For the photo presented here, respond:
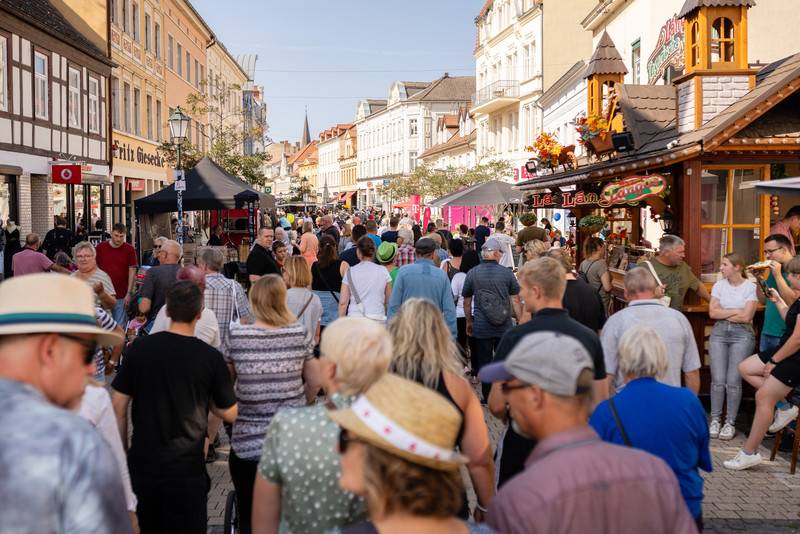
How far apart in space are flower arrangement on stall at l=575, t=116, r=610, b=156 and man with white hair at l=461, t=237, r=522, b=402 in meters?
4.38

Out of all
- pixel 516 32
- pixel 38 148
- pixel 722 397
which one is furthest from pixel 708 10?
pixel 516 32

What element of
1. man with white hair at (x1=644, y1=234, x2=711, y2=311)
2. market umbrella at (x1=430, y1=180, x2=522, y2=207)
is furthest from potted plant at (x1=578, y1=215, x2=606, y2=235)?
market umbrella at (x1=430, y1=180, x2=522, y2=207)

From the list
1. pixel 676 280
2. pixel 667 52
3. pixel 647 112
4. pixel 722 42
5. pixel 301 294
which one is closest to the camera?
pixel 301 294

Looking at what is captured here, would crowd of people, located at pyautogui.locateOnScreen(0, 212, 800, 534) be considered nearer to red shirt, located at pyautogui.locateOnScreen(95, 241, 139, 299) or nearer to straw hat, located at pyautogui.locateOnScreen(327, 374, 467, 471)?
straw hat, located at pyautogui.locateOnScreen(327, 374, 467, 471)

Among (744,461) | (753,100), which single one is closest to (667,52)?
(753,100)

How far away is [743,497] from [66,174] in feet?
61.3

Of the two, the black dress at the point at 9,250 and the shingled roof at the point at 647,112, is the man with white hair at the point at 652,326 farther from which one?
the black dress at the point at 9,250

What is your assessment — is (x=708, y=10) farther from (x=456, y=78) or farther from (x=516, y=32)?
(x=456, y=78)

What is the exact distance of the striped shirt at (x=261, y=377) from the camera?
14.1ft

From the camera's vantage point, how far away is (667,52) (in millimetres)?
18422

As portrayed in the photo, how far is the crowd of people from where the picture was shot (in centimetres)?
200

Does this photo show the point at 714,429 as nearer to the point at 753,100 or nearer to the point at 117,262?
the point at 753,100

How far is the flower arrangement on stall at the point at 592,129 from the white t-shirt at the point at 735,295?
15.1 feet

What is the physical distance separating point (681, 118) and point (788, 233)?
1977mm
